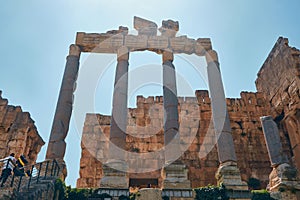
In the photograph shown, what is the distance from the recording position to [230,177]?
11742mm

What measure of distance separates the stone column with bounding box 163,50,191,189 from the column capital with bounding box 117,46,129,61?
1.74 meters

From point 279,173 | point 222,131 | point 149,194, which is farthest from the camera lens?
point 222,131

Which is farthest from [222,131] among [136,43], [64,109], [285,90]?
[285,90]

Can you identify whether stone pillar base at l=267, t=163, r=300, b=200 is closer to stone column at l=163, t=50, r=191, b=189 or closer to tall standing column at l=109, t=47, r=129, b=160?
stone column at l=163, t=50, r=191, b=189

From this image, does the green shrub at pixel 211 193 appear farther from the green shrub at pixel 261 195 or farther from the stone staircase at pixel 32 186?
the stone staircase at pixel 32 186

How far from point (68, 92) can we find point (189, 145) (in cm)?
793

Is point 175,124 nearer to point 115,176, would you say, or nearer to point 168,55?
point 115,176

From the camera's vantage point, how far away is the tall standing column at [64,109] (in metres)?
12.3

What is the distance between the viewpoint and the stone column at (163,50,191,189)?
1141cm

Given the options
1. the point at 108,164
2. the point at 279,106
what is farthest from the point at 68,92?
the point at 279,106

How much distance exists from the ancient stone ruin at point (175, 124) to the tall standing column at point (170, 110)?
0.12 feet

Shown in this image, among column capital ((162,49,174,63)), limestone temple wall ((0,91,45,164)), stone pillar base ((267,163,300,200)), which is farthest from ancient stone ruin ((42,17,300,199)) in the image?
limestone temple wall ((0,91,45,164))

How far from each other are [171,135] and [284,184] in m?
4.29

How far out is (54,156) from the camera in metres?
12.1
